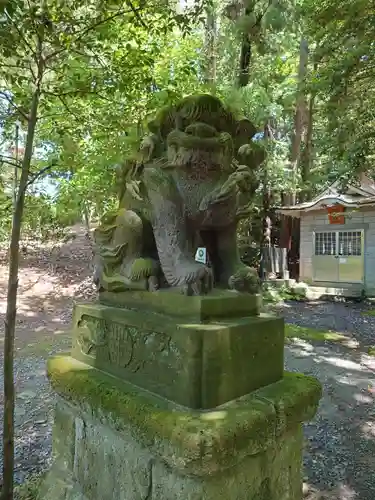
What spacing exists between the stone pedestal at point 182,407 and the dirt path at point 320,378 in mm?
1057

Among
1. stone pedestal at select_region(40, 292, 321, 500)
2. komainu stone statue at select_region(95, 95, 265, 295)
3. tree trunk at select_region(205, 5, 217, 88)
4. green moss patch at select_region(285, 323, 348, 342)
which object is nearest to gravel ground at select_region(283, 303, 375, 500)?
green moss patch at select_region(285, 323, 348, 342)

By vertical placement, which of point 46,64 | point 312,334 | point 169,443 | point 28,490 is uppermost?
point 46,64

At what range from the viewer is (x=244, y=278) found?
168 cm

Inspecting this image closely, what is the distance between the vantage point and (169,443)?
129 cm

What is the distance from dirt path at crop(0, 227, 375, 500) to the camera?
8.45ft

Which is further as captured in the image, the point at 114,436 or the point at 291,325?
the point at 291,325

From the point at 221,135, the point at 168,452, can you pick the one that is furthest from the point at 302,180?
the point at 168,452

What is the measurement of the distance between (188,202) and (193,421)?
926mm

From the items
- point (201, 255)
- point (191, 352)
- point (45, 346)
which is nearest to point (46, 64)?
point (201, 255)

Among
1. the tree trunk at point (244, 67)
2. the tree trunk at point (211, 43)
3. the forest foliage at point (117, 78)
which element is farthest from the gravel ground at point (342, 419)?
the tree trunk at point (244, 67)

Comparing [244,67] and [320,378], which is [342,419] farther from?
[244,67]

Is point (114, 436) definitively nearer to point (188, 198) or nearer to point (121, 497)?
point (121, 497)

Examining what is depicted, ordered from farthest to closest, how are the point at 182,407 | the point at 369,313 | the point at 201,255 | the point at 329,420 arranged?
the point at 369,313
the point at 329,420
the point at 201,255
the point at 182,407

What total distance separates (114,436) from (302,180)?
414 inches
